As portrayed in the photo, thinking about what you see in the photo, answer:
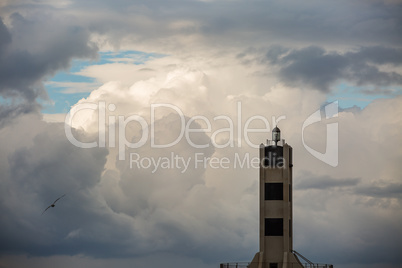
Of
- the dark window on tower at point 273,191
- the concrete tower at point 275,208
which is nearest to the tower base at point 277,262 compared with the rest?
the concrete tower at point 275,208

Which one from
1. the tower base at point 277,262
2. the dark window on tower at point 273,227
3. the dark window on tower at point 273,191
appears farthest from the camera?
the dark window on tower at point 273,191

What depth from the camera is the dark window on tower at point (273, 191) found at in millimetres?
115688

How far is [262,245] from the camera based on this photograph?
115 m

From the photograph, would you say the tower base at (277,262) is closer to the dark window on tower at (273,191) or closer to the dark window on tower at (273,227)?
the dark window on tower at (273,227)

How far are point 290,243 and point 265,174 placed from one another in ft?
33.6

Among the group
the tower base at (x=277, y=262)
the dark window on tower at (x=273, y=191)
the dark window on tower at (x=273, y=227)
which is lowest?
the tower base at (x=277, y=262)

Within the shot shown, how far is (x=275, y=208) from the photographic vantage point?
115562 mm

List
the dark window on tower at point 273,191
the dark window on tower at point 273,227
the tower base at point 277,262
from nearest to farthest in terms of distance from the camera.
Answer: the tower base at point 277,262 < the dark window on tower at point 273,227 < the dark window on tower at point 273,191

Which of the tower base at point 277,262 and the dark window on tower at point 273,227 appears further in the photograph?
the dark window on tower at point 273,227

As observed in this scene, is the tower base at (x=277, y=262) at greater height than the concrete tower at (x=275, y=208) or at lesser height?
lesser

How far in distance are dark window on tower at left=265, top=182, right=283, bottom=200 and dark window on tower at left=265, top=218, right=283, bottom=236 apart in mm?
3210

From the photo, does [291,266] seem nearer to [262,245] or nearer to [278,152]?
[262,245]

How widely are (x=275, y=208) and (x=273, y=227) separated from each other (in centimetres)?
269

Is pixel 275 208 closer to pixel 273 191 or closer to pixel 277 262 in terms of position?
pixel 273 191
